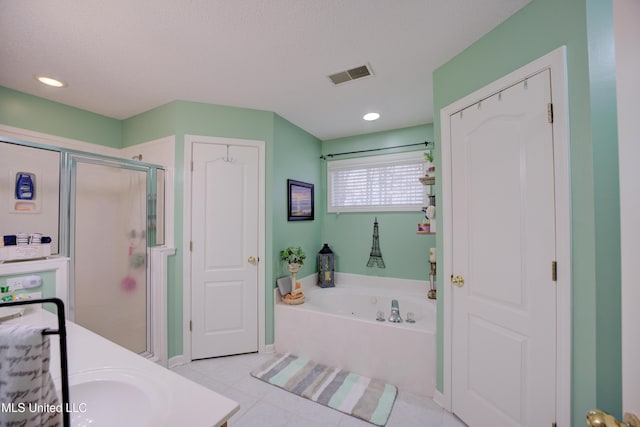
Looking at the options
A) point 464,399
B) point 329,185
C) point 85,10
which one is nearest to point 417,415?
point 464,399

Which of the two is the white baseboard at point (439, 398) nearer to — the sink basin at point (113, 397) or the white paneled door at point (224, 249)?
the white paneled door at point (224, 249)

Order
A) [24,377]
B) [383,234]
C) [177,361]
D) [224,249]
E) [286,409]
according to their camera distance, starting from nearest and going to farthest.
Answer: [24,377]
[286,409]
[177,361]
[224,249]
[383,234]

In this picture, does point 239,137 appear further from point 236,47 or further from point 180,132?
point 236,47

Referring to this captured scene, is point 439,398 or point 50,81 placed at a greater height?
point 50,81

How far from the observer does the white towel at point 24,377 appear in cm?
46

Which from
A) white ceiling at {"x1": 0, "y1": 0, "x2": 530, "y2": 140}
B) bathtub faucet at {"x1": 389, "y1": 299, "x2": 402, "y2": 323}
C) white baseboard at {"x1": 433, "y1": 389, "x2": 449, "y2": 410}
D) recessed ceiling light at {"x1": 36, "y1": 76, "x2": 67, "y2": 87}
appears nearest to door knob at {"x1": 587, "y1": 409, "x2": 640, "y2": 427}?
white baseboard at {"x1": 433, "y1": 389, "x2": 449, "y2": 410}

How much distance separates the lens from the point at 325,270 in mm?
3357

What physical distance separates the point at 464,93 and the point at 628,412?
5.74ft

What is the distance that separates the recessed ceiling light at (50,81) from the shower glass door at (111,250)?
76 centimetres

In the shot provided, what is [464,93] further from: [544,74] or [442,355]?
[442,355]

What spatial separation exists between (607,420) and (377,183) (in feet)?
9.71

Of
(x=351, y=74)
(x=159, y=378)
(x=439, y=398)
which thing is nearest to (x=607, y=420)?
(x=159, y=378)

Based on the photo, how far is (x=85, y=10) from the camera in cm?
141

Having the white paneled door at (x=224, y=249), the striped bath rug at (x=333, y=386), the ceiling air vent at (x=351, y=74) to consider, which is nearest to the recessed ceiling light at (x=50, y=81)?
the white paneled door at (x=224, y=249)
